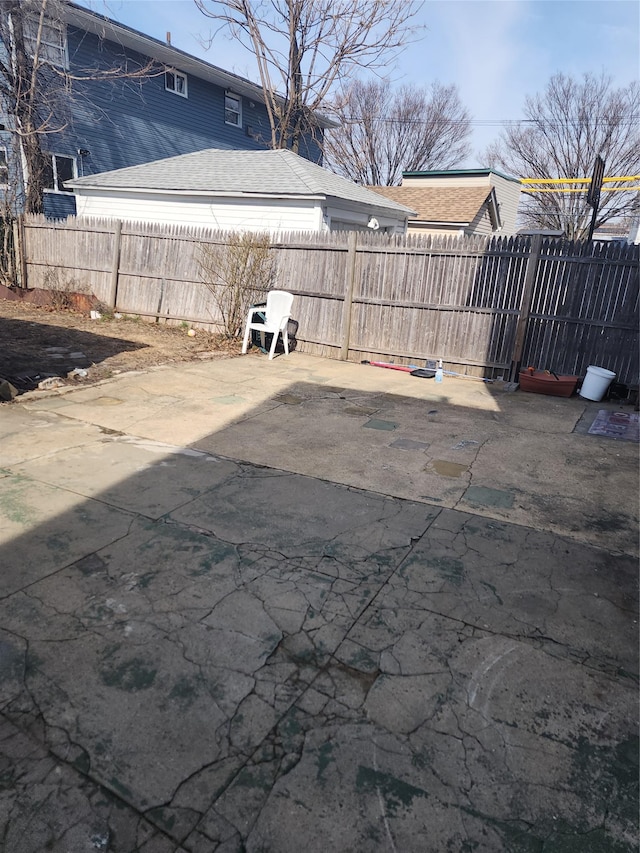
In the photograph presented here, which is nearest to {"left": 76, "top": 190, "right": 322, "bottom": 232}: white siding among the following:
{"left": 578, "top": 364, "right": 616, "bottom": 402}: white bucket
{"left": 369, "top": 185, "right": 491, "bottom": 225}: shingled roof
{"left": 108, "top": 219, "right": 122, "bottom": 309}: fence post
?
{"left": 108, "top": 219, "right": 122, "bottom": 309}: fence post

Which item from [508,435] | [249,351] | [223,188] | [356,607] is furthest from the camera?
[223,188]

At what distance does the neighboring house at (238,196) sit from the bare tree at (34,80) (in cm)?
118

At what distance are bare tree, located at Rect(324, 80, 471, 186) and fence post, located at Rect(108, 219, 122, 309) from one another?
22321mm

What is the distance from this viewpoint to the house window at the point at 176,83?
1677 centimetres

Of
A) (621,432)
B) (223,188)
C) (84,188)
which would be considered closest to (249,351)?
(223,188)

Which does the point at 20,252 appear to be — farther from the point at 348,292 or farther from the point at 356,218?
the point at 348,292

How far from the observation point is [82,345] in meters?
8.76

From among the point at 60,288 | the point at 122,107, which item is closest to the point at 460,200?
the point at 122,107

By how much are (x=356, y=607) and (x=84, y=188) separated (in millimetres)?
14312

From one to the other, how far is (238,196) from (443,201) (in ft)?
35.3

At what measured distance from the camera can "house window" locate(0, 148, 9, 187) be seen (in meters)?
14.1

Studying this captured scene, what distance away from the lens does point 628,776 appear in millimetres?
1839

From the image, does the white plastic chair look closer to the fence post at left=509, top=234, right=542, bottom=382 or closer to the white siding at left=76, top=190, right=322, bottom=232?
the white siding at left=76, top=190, right=322, bottom=232

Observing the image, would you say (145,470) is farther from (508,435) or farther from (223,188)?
(223,188)
